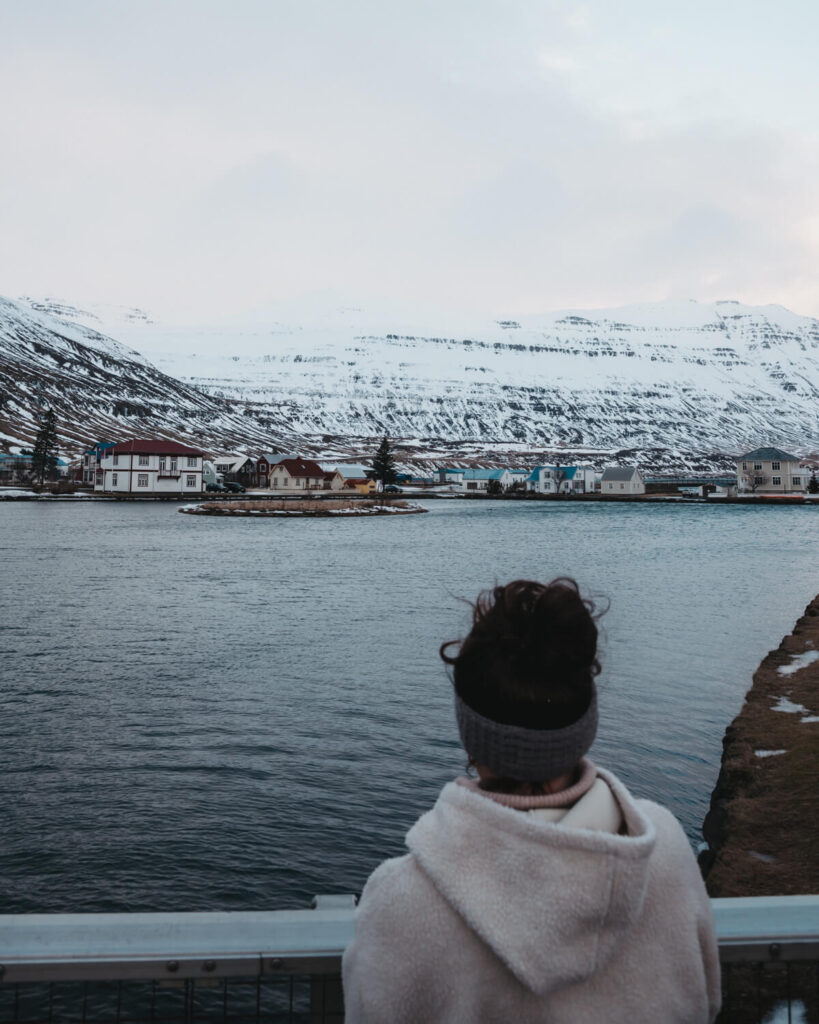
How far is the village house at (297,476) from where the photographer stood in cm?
15025

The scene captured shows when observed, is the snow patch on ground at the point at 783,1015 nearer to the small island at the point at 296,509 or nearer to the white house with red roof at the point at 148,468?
the small island at the point at 296,509

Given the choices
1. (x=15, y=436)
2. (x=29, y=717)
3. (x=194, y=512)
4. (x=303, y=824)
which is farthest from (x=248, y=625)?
(x=15, y=436)

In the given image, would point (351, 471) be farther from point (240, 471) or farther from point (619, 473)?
point (619, 473)

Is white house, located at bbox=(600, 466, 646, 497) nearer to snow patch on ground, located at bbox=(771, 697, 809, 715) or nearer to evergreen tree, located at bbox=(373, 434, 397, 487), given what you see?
evergreen tree, located at bbox=(373, 434, 397, 487)

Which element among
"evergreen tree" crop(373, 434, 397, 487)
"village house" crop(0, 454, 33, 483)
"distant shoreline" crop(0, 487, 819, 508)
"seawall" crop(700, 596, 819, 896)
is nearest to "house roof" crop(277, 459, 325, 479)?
"distant shoreline" crop(0, 487, 819, 508)

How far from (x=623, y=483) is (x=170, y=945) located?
594ft

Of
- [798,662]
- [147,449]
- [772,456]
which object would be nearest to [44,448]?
[147,449]

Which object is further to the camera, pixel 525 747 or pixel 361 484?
pixel 361 484

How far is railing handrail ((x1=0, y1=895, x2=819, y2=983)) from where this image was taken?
2611 millimetres

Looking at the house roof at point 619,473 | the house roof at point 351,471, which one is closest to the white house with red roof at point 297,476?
the house roof at point 351,471

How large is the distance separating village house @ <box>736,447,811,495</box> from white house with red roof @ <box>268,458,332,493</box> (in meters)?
79.9

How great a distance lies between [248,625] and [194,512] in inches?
2932

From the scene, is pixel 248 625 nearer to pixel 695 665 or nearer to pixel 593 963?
pixel 695 665

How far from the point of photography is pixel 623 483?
177875 mm
